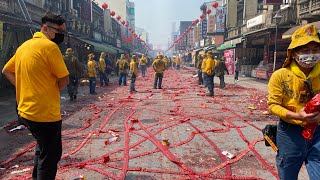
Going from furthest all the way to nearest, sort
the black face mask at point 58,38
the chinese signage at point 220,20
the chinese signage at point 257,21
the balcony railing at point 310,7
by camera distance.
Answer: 1. the chinese signage at point 220,20
2. the chinese signage at point 257,21
3. the balcony railing at point 310,7
4. the black face mask at point 58,38

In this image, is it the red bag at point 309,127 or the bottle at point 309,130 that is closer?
the red bag at point 309,127

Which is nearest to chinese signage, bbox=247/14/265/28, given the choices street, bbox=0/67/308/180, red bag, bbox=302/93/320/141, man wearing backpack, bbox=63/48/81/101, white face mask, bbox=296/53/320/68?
street, bbox=0/67/308/180

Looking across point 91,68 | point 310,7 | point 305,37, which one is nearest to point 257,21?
point 310,7

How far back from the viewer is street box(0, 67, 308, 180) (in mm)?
4445

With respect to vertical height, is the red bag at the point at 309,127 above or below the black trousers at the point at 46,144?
above

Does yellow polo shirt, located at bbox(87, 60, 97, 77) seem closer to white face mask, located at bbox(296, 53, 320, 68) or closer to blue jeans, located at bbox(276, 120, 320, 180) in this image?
blue jeans, located at bbox(276, 120, 320, 180)

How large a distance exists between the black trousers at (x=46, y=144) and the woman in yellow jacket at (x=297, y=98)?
215 cm

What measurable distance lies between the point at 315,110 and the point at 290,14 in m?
19.3

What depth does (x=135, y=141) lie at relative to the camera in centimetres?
604

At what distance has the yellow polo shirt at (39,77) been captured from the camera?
120 inches

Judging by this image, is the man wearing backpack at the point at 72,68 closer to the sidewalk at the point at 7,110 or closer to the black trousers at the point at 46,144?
the sidewalk at the point at 7,110

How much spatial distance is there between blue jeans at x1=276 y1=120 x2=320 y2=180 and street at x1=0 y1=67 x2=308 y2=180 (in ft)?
4.95

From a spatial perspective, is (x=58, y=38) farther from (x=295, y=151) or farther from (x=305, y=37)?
(x=295, y=151)

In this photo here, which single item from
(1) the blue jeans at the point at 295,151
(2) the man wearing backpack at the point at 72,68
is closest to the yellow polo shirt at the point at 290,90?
(1) the blue jeans at the point at 295,151
